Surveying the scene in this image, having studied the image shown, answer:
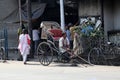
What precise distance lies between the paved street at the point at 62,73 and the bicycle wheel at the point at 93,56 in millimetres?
405

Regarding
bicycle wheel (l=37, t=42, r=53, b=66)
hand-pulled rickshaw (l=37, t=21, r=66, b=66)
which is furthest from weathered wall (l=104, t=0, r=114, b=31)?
bicycle wheel (l=37, t=42, r=53, b=66)

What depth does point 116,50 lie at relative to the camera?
18.0 meters

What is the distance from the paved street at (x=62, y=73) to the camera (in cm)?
1431

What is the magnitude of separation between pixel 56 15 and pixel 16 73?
10.9m

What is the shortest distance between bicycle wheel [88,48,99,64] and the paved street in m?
0.41

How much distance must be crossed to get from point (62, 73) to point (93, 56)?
3042mm

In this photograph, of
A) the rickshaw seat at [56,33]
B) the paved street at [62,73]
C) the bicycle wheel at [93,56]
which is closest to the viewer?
the paved street at [62,73]

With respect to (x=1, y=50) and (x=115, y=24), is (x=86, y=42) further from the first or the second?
(x=1, y=50)

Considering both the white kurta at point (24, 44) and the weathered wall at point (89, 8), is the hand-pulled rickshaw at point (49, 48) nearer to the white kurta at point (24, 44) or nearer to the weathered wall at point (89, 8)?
the white kurta at point (24, 44)

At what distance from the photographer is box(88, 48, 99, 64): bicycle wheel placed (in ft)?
59.7

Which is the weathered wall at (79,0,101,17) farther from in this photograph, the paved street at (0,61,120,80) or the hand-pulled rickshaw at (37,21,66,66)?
the paved street at (0,61,120,80)

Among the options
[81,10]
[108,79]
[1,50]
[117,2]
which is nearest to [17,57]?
[1,50]

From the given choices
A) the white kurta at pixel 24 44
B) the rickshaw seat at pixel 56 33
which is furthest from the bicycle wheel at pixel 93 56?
the white kurta at pixel 24 44

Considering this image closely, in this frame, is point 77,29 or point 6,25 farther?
point 6,25
